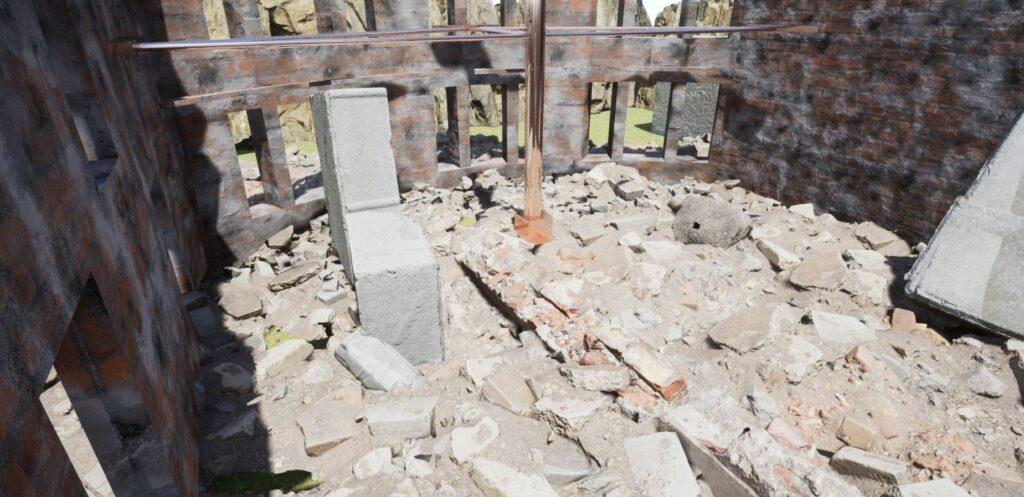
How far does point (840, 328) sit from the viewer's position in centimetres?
471

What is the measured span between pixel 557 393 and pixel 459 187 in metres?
5.18

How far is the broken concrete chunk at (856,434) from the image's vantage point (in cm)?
371

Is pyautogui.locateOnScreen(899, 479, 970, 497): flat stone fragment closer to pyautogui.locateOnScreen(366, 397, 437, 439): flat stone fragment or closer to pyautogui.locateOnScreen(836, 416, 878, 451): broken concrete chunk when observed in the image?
pyautogui.locateOnScreen(836, 416, 878, 451): broken concrete chunk

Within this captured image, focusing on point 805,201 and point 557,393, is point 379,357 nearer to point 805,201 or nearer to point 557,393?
point 557,393

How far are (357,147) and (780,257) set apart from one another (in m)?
4.50

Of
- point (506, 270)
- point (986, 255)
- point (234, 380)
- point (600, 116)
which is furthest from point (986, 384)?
point (600, 116)

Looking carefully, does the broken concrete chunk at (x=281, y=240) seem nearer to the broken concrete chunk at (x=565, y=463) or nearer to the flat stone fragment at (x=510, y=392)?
the flat stone fragment at (x=510, y=392)

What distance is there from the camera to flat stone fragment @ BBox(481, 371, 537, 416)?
3893mm

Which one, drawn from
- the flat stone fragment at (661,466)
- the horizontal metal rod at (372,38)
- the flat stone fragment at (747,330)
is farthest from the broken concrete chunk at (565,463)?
the horizontal metal rod at (372,38)

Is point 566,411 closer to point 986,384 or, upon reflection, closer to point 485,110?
point 986,384

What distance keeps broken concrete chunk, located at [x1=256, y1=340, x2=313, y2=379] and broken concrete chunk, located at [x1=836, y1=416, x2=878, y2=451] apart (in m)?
4.18

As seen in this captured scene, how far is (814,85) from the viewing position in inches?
286

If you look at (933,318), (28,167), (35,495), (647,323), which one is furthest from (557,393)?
(933,318)

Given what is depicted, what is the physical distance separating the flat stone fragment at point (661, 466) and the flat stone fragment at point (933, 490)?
1149 millimetres
